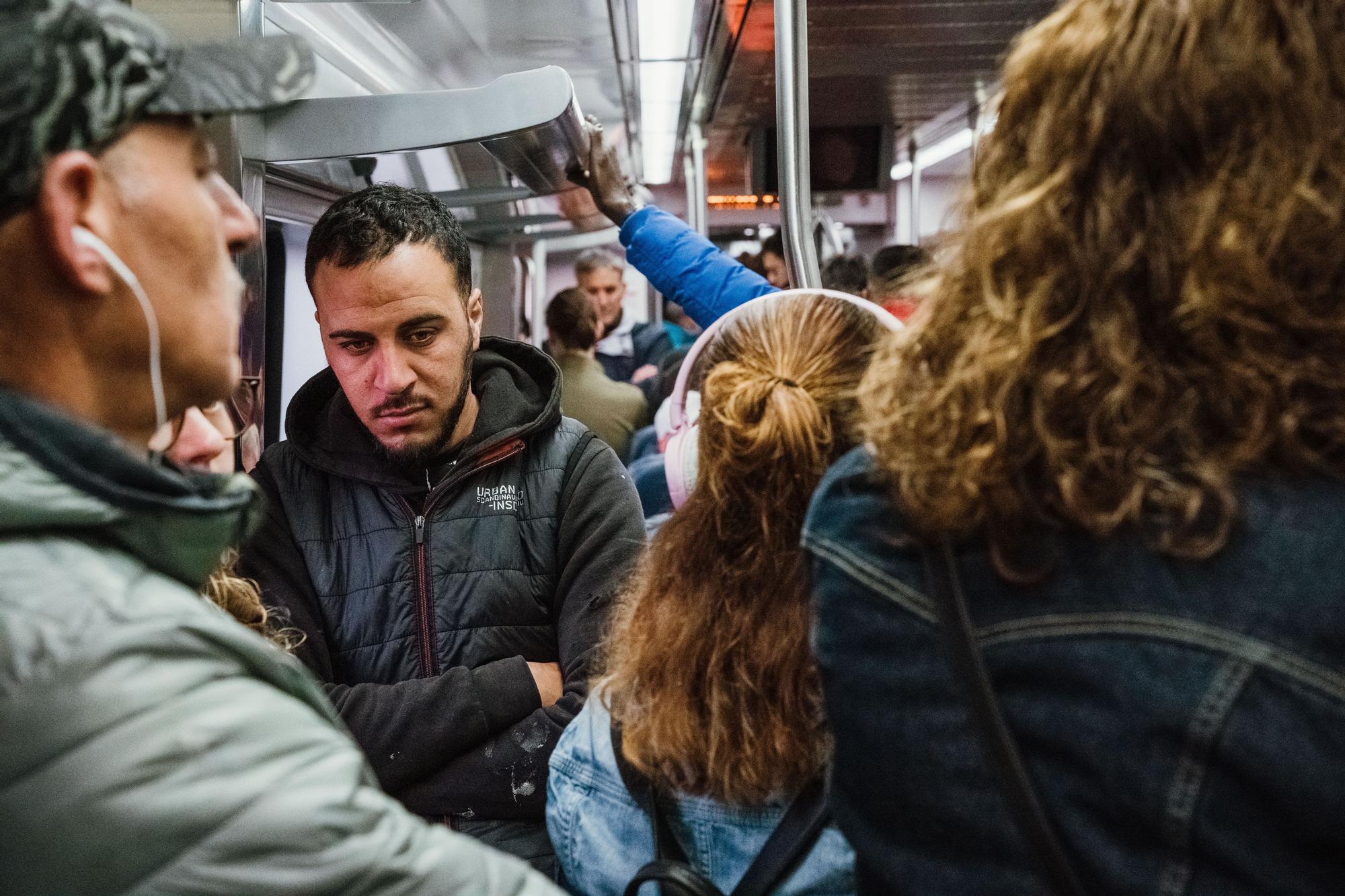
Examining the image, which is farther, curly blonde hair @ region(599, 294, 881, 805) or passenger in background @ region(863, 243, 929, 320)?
curly blonde hair @ region(599, 294, 881, 805)

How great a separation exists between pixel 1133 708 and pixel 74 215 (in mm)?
835

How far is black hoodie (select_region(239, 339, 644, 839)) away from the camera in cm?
163

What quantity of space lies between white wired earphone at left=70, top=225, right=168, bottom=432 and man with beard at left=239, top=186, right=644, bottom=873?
0.90 meters

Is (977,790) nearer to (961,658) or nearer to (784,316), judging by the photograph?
(961,658)

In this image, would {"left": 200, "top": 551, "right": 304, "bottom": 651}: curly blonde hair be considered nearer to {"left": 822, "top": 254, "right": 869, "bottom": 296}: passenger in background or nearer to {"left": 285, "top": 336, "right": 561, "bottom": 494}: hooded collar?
{"left": 285, "top": 336, "right": 561, "bottom": 494}: hooded collar

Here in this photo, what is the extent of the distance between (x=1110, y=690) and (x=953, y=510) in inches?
6.6

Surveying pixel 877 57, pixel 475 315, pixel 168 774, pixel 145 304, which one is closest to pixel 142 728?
pixel 168 774

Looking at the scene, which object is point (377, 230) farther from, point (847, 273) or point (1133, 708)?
point (847, 273)

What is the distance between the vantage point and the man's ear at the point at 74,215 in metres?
0.72

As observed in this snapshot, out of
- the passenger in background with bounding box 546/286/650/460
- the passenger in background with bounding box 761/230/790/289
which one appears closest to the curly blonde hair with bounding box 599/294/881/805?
the passenger in background with bounding box 546/286/650/460

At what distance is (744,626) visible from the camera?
1.13 m

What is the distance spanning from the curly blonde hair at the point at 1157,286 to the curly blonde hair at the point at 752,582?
0.30m

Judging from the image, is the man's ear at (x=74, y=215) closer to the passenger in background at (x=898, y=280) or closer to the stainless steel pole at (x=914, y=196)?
the passenger in background at (x=898, y=280)

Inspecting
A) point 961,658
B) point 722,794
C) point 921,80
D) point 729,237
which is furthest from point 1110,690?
point 729,237
